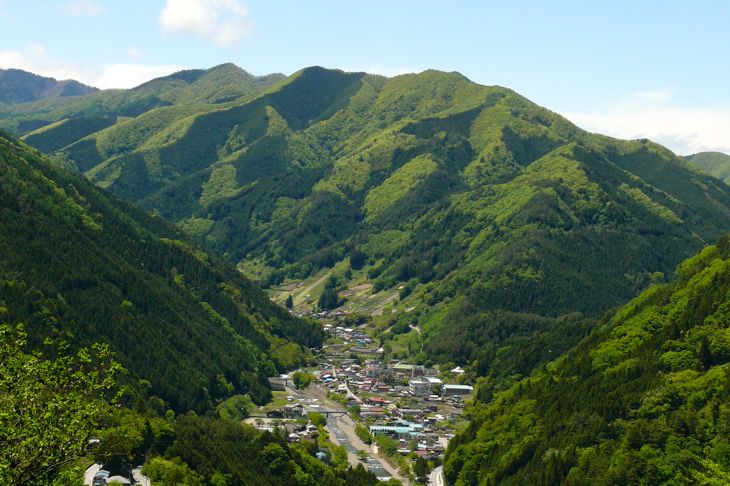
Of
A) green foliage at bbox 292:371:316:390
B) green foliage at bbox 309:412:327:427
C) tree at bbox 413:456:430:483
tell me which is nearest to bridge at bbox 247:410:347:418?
green foliage at bbox 309:412:327:427

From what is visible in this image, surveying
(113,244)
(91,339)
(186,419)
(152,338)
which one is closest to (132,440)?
(186,419)

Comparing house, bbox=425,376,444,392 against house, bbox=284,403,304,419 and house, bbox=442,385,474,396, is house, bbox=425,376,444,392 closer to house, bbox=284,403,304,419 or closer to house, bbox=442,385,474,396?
house, bbox=442,385,474,396

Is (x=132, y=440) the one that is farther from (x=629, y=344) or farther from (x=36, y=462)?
(x=629, y=344)

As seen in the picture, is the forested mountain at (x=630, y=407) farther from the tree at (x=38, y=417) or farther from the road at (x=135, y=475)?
the tree at (x=38, y=417)

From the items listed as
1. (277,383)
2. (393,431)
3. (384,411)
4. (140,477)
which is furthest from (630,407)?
(277,383)

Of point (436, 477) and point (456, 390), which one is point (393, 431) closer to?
point (436, 477)

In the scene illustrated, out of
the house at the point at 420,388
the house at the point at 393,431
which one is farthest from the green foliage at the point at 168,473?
the house at the point at 420,388
